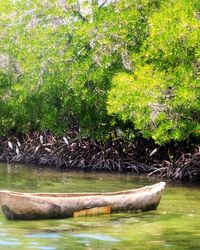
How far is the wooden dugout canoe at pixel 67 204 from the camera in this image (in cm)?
1007

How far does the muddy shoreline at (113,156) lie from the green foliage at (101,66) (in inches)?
25.0

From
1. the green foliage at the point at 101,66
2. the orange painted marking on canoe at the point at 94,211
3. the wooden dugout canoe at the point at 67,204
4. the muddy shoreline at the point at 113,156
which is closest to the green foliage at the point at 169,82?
the green foliage at the point at 101,66

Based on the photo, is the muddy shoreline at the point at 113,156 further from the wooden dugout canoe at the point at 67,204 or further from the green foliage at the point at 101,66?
the wooden dugout canoe at the point at 67,204

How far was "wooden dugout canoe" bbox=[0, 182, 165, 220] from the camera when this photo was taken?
33.0 feet

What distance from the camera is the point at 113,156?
20.8 m

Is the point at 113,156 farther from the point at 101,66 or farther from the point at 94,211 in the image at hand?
the point at 94,211

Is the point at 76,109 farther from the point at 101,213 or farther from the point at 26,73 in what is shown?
the point at 101,213

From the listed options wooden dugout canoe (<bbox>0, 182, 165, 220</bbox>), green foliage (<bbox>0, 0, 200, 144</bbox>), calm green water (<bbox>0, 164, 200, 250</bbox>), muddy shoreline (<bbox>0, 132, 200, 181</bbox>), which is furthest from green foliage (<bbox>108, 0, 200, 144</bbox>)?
wooden dugout canoe (<bbox>0, 182, 165, 220</bbox>)

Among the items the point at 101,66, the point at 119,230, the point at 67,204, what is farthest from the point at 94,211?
the point at 101,66

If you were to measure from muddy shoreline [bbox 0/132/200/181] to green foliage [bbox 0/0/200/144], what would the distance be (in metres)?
0.64

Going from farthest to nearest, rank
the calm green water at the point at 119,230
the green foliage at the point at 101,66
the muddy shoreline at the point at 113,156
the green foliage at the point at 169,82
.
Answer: the muddy shoreline at the point at 113,156 < the green foliage at the point at 101,66 < the green foliage at the point at 169,82 < the calm green water at the point at 119,230

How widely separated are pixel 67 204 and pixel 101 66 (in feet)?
30.1

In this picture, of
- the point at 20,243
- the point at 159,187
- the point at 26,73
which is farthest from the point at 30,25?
the point at 20,243

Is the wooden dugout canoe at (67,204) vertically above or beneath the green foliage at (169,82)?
beneath
